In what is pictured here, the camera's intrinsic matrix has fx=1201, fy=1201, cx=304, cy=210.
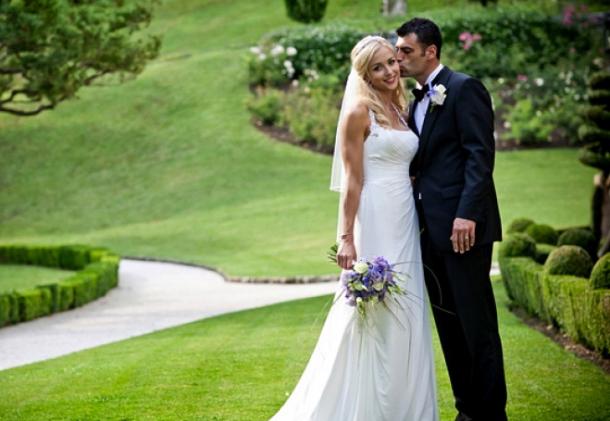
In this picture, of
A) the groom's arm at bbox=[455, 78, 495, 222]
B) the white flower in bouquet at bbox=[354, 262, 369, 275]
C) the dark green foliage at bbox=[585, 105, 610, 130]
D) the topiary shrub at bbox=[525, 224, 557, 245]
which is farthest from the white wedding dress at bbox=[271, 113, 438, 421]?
the dark green foliage at bbox=[585, 105, 610, 130]

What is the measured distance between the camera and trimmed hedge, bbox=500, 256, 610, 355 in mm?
9570

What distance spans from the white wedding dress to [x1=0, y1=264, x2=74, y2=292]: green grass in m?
14.8

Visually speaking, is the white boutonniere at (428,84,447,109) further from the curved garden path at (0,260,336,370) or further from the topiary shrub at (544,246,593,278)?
the curved garden path at (0,260,336,370)

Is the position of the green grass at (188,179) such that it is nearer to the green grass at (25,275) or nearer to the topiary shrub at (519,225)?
the green grass at (25,275)

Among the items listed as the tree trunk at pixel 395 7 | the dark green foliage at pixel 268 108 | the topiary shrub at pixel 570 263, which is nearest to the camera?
the topiary shrub at pixel 570 263

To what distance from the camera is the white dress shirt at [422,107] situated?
689 centimetres

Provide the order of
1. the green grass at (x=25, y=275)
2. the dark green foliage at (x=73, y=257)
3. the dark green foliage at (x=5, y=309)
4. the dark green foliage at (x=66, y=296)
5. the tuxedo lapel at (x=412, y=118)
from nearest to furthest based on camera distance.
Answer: the tuxedo lapel at (x=412, y=118) < the dark green foliage at (x=5, y=309) < the dark green foliage at (x=66, y=296) < the green grass at (x=25, y=275) < the dark green foliage at (x=73, y=257)

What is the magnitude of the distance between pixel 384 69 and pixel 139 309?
37.1 feet

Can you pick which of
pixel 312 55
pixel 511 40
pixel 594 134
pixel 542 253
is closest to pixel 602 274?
pixel 542 253

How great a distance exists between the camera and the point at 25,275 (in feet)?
74.8

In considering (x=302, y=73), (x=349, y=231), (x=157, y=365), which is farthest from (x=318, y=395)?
(x=302, y=73)

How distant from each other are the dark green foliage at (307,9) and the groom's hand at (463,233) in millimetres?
32713

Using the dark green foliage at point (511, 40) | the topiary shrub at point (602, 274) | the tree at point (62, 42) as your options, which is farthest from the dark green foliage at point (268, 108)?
the topiary shrub at point (602, 274)

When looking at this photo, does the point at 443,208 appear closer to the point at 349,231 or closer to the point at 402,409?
the point at 349,231
